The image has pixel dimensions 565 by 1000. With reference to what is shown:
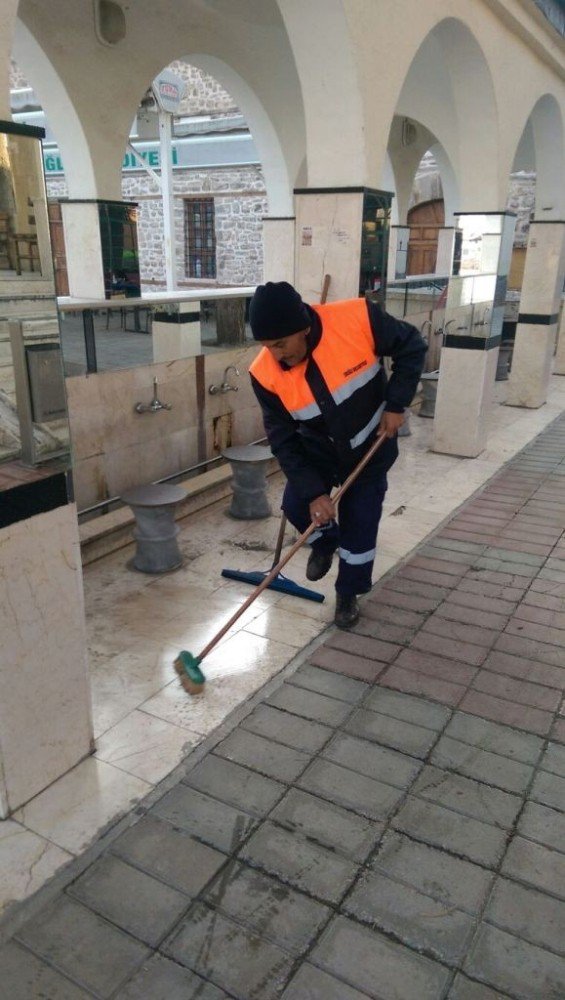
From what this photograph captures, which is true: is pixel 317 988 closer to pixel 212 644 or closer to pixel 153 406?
pixel 212 644

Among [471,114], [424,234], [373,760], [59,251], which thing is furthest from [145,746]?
[424,234]

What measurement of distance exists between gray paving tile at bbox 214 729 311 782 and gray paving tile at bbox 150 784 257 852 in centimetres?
24

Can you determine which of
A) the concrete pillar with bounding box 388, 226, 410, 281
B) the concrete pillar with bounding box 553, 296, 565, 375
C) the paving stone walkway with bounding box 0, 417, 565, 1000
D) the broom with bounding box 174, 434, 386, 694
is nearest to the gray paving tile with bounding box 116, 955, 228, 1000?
the paving stone walkway with bounding box 0, 417, 565, 1000

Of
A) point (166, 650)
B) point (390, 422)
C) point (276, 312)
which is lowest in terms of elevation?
point (166, 650)

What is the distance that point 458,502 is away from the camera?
635 cm

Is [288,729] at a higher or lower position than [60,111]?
lower

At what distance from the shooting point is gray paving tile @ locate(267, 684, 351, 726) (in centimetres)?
331

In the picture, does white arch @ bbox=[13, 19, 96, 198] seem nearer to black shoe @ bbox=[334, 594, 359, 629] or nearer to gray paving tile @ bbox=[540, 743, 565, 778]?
black shoe @ bbox=[334, 594, 359, 629]

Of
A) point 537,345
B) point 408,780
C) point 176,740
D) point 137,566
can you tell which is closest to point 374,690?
point 408,780

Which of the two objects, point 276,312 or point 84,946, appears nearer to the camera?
point 84,946

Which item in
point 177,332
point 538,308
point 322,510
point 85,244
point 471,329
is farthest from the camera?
point 538,308

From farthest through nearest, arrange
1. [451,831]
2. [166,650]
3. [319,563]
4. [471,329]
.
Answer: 1. [471,329]
2. [319,563]
3. [166,650]
4. [451,831]

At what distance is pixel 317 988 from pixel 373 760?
103 centimetres

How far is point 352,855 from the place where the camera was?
2564mm
